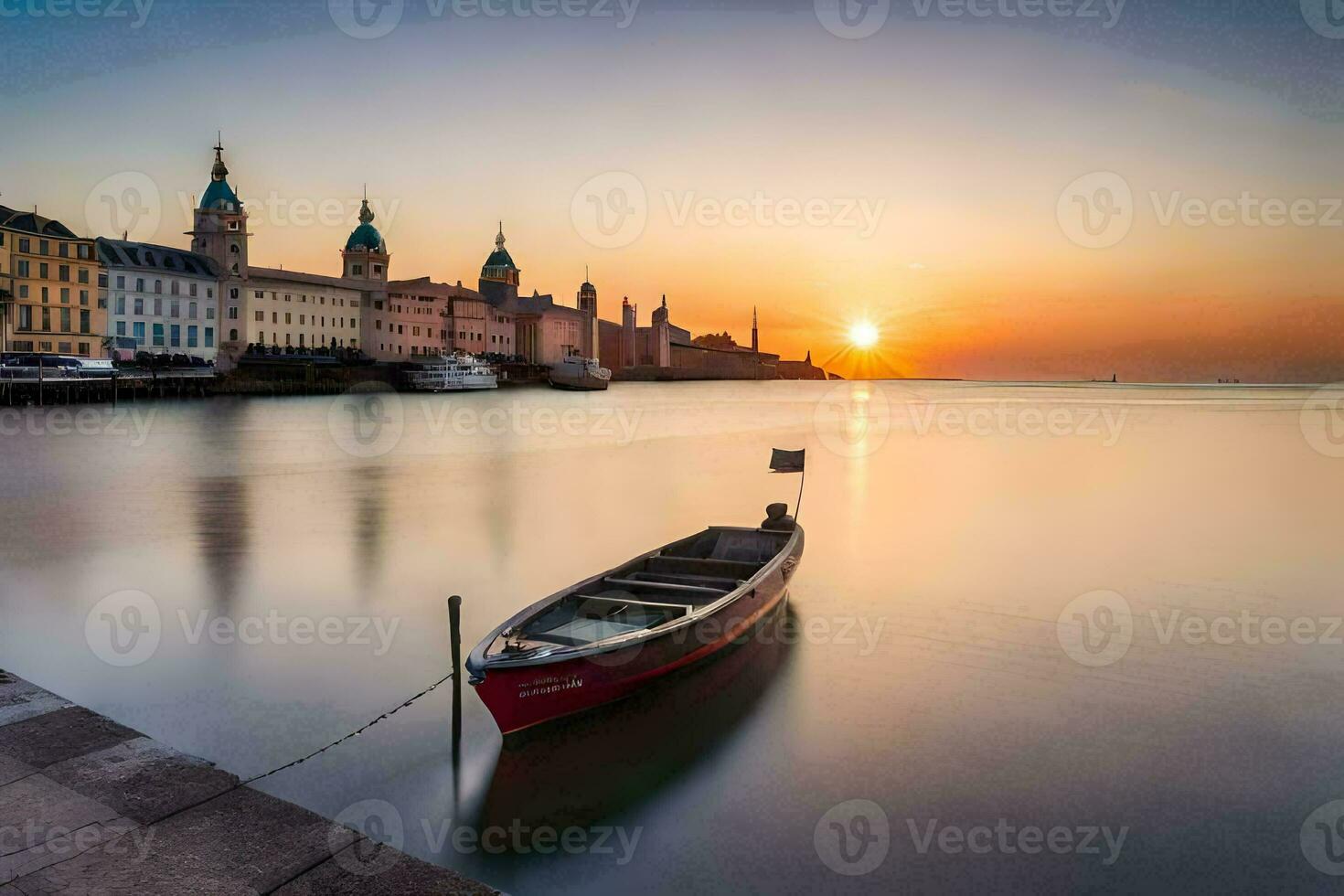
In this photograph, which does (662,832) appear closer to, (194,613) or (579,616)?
(579,616)

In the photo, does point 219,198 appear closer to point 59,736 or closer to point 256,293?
point 256,293

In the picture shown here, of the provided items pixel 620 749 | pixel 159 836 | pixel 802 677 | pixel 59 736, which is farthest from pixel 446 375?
pixel 159 836

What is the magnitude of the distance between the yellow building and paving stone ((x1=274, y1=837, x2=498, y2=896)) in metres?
81.1

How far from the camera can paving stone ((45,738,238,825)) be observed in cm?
591

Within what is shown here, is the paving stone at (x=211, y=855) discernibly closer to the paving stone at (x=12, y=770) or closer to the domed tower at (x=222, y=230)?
the paving stone at (x=12, y=770)

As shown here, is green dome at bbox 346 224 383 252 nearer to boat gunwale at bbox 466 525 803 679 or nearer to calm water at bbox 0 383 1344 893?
calm water at bbox 0 383 1344 893

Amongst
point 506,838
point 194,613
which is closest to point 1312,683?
point 506,838

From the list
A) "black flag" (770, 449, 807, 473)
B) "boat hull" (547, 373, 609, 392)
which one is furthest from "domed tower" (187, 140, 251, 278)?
"black flag" (770, 449, 807, 473)

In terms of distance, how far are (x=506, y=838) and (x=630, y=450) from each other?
4171cm

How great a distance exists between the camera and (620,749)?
888 cm

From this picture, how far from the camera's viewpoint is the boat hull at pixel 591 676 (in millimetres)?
8305

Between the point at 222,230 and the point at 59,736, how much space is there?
102m

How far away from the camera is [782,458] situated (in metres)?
Answer: 16.3

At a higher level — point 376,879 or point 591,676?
point 591,676
